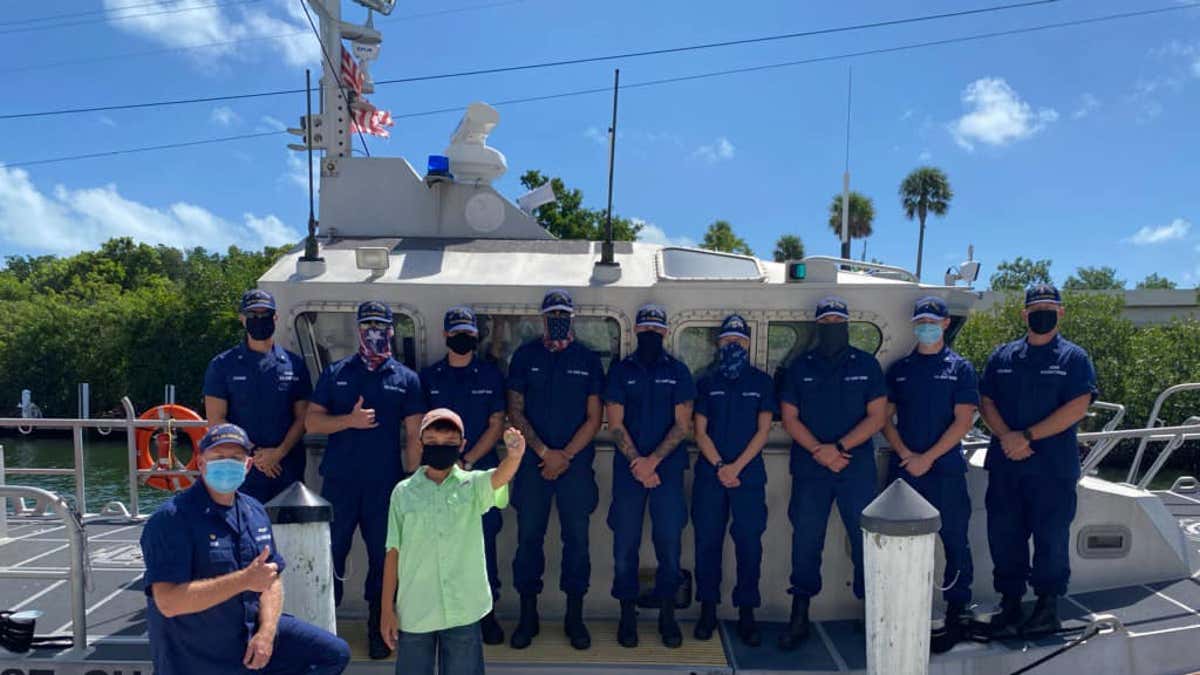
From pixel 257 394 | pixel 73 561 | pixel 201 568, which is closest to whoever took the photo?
pixel 201 568

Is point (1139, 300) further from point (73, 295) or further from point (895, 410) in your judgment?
point (73, 295)

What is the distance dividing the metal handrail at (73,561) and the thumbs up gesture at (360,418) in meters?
1.31

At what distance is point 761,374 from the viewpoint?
4184 millimetres

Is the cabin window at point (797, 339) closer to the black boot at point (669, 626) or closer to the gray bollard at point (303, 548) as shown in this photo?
the black boot at point (669, 626)

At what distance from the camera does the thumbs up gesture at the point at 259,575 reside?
2668 mm

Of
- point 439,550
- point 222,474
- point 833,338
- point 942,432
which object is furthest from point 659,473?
point 222,474

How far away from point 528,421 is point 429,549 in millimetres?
1314

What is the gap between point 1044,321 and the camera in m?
4.14

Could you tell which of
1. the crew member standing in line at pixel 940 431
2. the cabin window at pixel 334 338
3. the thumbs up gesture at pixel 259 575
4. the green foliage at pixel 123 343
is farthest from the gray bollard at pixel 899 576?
the green foliage at pixel 123 343

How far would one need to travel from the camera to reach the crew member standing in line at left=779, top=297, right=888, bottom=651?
13.6 ft

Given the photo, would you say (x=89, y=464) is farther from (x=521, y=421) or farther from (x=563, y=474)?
(x=563, y=474)

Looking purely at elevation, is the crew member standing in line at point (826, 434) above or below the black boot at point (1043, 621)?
above

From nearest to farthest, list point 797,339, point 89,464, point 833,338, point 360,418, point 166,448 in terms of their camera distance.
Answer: point 360,418 < point 833,338 < point 797,339 < point 166,448 < point 89,464

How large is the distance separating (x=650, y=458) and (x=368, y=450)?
1545 mm
